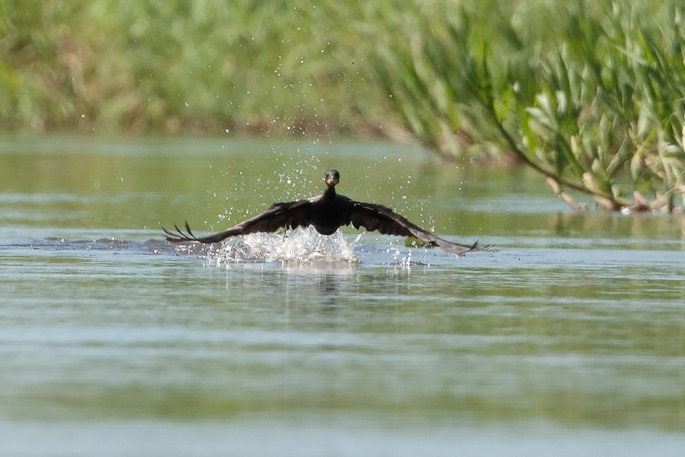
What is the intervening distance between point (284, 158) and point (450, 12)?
6.38m

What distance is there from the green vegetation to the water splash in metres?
4.16

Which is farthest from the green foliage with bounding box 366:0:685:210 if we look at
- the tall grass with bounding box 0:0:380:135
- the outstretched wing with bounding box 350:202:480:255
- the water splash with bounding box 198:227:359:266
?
the tall grass with bounding box 0:0:380:135

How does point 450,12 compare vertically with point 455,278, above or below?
above

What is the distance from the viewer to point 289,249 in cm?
1236

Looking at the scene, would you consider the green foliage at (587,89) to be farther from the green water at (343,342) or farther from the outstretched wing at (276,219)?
the outstretched wing at (276,219)

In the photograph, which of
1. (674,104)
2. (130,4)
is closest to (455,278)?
(674,104)

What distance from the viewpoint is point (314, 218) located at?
11.5m

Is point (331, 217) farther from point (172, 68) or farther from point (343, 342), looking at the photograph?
point (172, 68)

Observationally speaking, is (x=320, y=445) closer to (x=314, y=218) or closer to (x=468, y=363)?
(x=468, y=363)

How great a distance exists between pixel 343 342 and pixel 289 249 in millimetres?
4763

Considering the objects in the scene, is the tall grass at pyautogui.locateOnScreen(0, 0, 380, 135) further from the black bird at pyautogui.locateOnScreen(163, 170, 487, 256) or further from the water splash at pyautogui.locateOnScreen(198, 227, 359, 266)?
the black bird at pyautogui.locateOnScreen(163, 170, 487, 256)

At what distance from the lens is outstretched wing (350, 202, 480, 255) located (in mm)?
11195

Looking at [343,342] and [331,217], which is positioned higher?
[331,217]

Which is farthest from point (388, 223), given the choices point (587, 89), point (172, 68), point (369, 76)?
point (172, 68)
